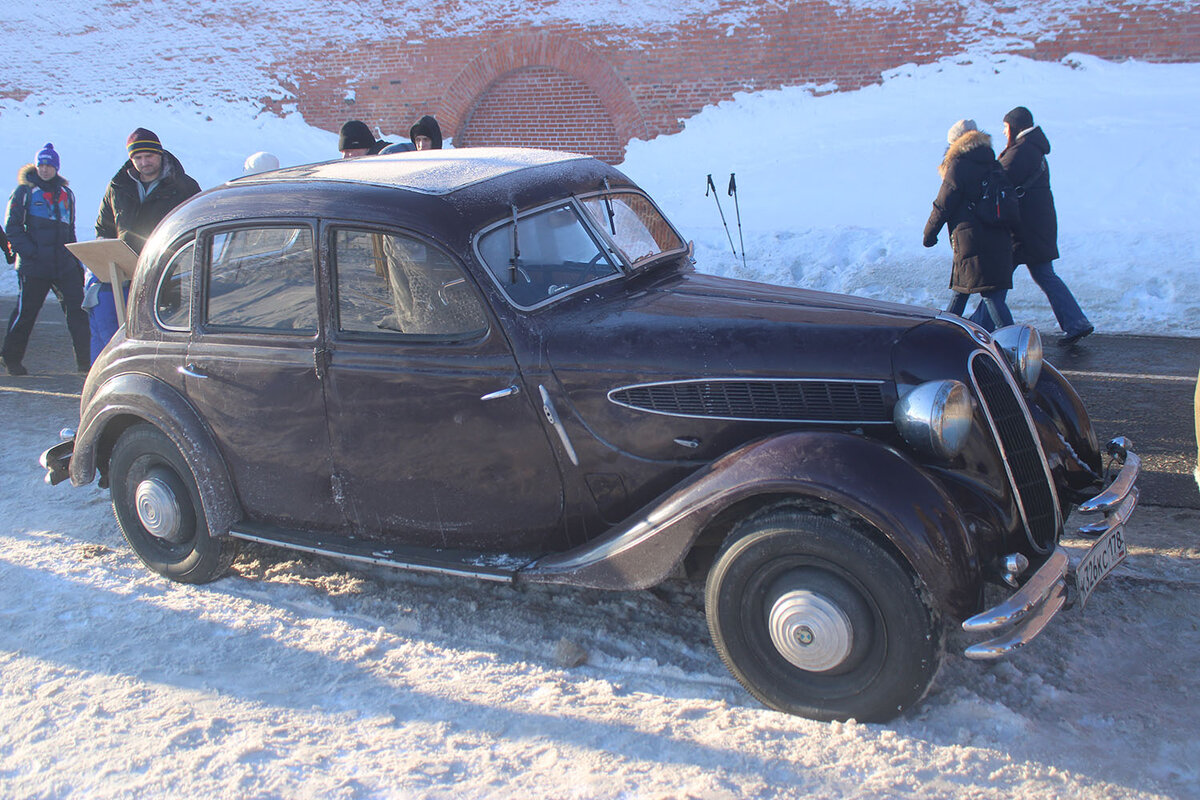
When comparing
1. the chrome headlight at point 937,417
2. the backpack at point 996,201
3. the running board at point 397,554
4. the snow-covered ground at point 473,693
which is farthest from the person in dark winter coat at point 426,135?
the chrome headlight at point 937,417

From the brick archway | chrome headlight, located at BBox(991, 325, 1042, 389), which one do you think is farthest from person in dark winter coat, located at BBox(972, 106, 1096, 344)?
the brick archway

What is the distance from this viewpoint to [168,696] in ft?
11.3

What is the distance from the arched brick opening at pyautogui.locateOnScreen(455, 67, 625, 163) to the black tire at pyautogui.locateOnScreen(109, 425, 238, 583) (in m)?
9.92

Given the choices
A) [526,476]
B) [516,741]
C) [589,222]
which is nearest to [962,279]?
[589,222]

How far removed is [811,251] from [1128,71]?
14.8 feet

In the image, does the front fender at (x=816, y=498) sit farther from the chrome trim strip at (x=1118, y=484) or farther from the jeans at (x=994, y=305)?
the jeans at (x=994, y=305)

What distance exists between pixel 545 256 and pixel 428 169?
70 centimetres

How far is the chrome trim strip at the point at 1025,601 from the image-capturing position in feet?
9.00

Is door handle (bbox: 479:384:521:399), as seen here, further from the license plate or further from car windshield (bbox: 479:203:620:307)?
the license plate

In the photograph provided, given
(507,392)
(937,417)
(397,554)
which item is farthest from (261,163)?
(937,417)

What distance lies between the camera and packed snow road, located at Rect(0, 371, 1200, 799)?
2.85m

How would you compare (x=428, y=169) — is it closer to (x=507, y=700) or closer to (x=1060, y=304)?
(x=507, y=700)

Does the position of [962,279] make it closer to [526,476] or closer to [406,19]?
[526,476]

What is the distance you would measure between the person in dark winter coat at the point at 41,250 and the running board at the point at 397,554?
5001mm
